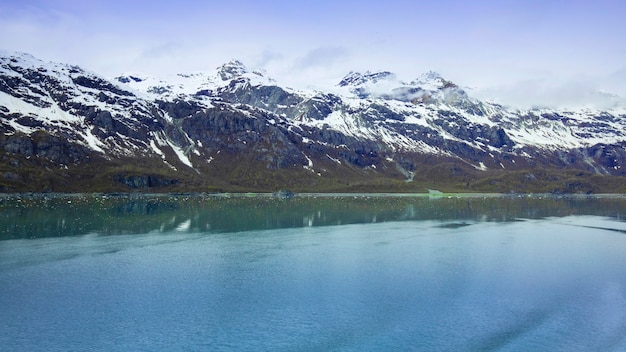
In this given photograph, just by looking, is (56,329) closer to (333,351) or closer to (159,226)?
(333,351)

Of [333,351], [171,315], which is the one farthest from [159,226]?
[333,351]

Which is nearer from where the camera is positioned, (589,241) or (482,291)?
(482,291)

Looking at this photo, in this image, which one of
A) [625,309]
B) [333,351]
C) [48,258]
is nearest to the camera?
[333,351]

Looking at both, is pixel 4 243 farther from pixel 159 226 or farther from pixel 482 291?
pixel 482 291

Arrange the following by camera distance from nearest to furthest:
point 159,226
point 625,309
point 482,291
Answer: point 625,309, point 482,291, point 159,226

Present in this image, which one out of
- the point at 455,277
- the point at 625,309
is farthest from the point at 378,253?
the point at 625,309

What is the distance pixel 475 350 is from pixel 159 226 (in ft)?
308

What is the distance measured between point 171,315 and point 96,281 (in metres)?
17.9

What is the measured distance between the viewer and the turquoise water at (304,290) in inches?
1649

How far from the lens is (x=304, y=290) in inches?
2293

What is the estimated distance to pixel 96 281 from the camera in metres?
60.7

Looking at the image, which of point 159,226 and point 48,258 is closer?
point 48,258

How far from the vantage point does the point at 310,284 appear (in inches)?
2415

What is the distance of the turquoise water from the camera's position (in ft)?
137
